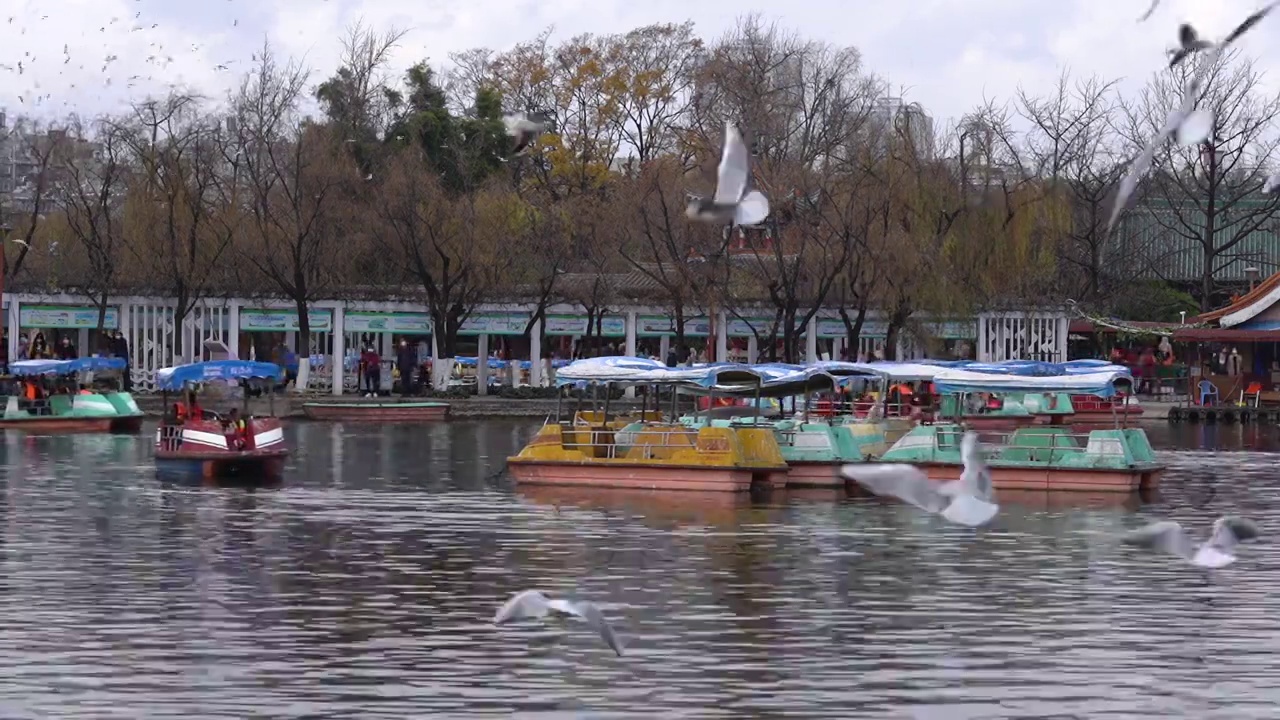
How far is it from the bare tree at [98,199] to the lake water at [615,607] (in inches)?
872

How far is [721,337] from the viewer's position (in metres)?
53.5

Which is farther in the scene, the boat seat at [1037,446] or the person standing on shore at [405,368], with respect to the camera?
the person standing on shore at [405,368]

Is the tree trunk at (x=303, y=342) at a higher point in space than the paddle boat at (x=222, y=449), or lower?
higher

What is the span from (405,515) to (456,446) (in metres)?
13.2

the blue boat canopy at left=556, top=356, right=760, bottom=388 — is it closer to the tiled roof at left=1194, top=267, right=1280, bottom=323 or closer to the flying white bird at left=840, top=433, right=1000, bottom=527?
the flying white bird at left=840, top=433, right=1000, bottom=527

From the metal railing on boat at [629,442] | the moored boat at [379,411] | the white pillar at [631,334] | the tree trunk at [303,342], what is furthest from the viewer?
the white pillar at [631,334]

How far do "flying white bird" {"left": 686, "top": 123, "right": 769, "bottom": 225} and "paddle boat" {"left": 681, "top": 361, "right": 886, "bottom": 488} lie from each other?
18.4 m

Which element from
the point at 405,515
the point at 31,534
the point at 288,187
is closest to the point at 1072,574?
the point at 405,515

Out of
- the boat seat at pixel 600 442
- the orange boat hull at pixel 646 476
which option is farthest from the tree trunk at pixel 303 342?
the orange boat hull at pixel 646 476

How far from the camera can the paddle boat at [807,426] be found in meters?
30.9

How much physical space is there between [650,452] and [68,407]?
1789 centimetres

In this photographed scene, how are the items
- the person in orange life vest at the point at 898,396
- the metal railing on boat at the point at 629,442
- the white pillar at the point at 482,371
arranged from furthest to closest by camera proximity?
the white pillar at the point at 482,371 < the person in orange life vest at the point at 898,396 < the metal railing on boat at the point at 629,442

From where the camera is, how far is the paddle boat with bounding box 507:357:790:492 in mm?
28969

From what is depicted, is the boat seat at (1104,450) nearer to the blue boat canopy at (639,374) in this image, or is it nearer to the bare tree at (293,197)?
the blue boat canopy at (639,374)
